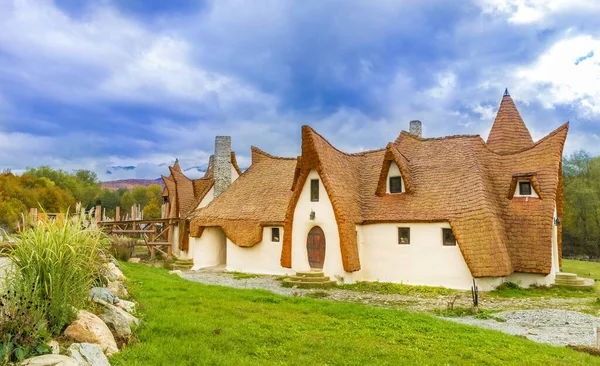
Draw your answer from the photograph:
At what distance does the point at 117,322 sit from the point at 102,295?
0.88 meters

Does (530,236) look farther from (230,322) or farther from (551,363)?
(230,322)

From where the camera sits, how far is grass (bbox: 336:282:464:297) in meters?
15.7

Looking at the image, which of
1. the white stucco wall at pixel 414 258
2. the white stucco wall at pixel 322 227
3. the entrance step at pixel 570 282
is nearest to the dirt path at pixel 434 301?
the white stucco wall at pixel 414 258

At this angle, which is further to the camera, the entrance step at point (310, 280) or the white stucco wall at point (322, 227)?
the white stucco wall at point (322, 227)

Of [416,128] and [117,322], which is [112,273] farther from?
[416,128]

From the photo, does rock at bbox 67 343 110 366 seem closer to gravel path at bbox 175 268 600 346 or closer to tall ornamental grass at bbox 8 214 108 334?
tall ornamental grass at bbox 8 214 108 334

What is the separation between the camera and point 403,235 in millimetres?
17922

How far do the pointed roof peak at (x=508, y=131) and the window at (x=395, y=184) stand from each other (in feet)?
17.6

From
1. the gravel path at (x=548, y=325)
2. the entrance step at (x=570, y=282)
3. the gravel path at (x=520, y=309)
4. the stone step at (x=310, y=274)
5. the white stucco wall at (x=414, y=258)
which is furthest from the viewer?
the stone step at (x=310, y=274)

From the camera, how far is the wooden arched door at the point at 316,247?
1859 centimetres

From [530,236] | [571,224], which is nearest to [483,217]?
[530,236]

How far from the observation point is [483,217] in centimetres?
1598

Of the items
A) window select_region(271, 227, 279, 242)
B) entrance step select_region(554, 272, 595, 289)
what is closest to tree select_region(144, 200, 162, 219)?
window select_region(271, 227, 279, 242)

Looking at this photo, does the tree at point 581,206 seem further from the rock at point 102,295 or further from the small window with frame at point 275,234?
the rock at point 102,295
